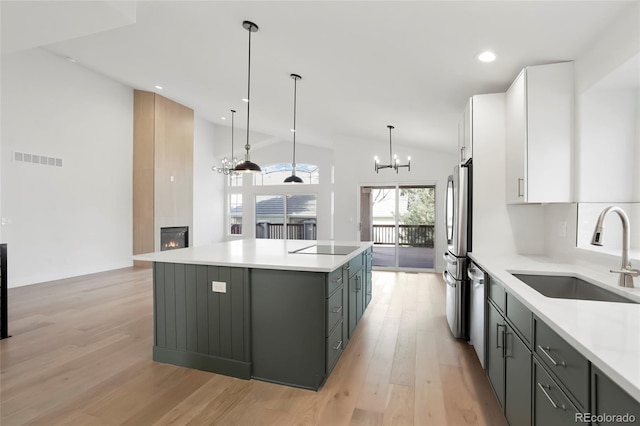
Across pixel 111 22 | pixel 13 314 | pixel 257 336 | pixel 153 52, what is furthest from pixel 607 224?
pixel 13 314

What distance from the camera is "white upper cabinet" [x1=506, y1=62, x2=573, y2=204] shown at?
2.28 meters

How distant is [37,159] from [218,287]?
5046 millimetres

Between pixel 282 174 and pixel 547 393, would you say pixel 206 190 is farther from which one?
pixel 547 393

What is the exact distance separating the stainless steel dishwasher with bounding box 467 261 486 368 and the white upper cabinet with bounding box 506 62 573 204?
682mm

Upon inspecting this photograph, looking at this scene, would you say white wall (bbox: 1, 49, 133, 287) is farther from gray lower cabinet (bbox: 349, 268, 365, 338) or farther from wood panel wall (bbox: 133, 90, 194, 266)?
gray lower cabinet (bbox: 349, 268, 365, 338)

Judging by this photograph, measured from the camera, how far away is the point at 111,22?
2.75m

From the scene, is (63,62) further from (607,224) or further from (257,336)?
(607,224)

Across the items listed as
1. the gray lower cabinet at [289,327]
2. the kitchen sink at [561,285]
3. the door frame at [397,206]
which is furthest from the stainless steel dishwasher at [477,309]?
the door frame at [397,206]

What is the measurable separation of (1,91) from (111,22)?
3.66 m

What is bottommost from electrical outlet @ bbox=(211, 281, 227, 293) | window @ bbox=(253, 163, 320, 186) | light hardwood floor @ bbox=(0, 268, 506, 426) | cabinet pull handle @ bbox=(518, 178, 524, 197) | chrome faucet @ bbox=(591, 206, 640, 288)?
light hardwood floor @ bbox=(0, 268, 506, 426)

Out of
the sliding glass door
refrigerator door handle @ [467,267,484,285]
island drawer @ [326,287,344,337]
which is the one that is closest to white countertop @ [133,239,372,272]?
island drawer @ [326,287,344,337]

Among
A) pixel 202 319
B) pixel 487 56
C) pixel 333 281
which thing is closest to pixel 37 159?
pixel 202 319

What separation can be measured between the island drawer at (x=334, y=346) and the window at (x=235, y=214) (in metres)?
7.78

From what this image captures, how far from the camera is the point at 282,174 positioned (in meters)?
9.45
